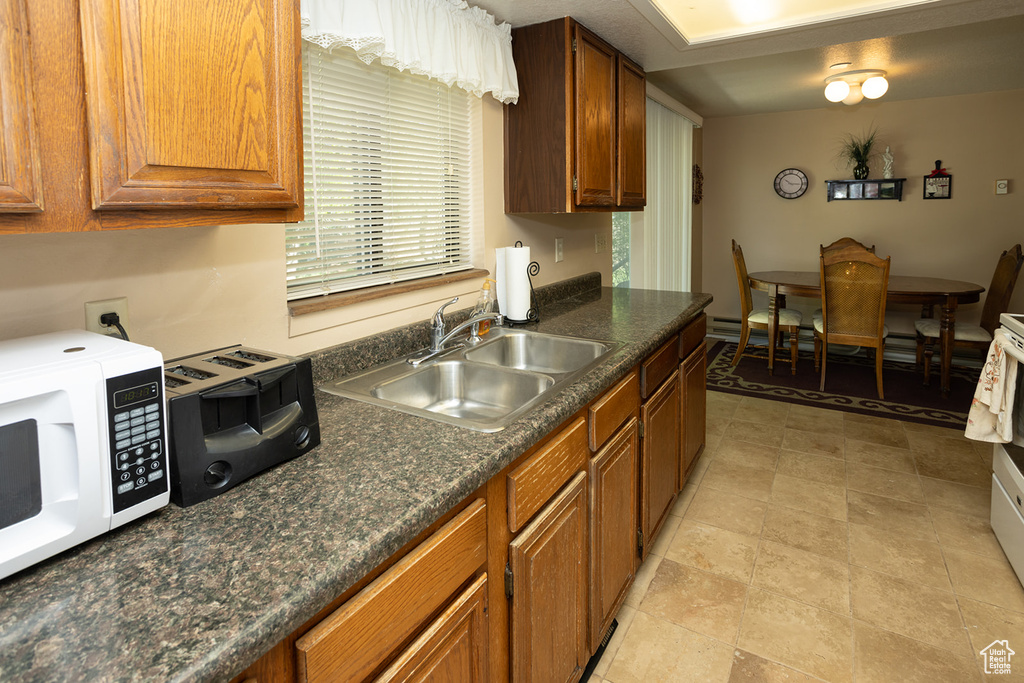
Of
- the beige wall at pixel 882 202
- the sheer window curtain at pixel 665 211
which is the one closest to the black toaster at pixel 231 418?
the sheer window curtain at pixel 665 211

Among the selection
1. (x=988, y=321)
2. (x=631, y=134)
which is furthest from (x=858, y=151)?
(x=631, y=134)

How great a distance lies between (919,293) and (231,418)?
4671 mm

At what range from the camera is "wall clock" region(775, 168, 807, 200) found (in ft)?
18.6

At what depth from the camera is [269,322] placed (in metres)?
1.47

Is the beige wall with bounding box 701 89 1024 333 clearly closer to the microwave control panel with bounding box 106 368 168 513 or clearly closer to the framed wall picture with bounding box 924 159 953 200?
the framed wall picture with bounding box 924 159 953 200

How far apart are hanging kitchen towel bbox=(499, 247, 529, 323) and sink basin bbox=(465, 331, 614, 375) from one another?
0.55 feet

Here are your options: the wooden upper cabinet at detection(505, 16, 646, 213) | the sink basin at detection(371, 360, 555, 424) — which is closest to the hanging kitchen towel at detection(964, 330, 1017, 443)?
the wooden upper cabinet at detection(505, 16, 646, 213)

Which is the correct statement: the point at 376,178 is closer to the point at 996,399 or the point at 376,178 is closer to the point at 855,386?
the point at 996,399

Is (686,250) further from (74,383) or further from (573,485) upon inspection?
(74,383)

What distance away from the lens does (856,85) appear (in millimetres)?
4047

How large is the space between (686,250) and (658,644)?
4261mm

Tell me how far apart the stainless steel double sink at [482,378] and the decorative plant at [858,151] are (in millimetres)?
4629

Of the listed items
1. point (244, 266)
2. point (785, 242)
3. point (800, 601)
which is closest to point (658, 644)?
point (800, 601)

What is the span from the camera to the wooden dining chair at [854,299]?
161 inches
